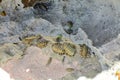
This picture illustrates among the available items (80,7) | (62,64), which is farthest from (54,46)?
(80,7)

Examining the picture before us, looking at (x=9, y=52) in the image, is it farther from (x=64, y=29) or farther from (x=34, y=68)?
(x=64, y=29)

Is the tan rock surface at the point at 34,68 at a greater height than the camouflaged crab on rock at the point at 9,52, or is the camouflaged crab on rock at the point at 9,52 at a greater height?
the camouflaged crab on rock at the point at 9,52

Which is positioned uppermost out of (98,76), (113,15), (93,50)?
(113,15)

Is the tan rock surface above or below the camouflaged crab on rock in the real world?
below

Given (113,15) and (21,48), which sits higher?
(113,15)

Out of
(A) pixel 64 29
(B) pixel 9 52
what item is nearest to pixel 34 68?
(B) pixel 9 52

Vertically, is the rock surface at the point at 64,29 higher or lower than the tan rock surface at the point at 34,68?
higher

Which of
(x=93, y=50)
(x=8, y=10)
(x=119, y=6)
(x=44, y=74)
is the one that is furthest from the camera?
(x=119, y=6)

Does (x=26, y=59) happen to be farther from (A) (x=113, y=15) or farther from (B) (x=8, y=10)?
(A) (x=113, y=15)

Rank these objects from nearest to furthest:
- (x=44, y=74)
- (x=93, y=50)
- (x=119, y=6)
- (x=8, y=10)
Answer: (x=44, y=74) → (x=93, y=50) → (x=8, y=10) → (x=119, y=6)

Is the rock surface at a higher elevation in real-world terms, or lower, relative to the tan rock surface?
higher

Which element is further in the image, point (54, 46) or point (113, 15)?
point (113, 15)
